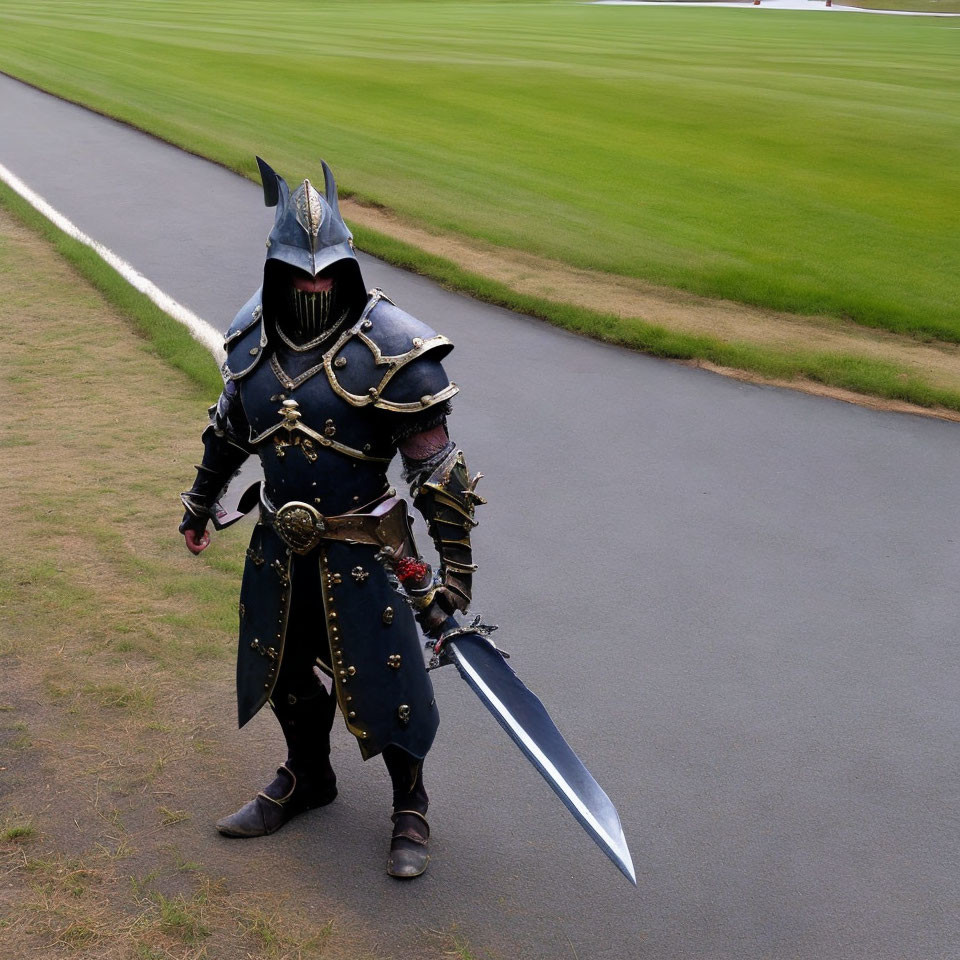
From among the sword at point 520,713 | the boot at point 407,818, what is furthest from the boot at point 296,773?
the sword at point 520,713

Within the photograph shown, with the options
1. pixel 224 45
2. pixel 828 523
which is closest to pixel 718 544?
pixel 828 523

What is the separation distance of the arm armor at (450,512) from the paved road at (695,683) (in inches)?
45.1

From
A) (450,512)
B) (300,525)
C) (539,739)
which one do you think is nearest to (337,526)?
(300,525)

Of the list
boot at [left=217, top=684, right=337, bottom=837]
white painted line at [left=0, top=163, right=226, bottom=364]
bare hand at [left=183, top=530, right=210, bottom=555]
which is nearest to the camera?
boot at [left=217, top=684, right=337, bottom=837]

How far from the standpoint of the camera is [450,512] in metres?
3.83

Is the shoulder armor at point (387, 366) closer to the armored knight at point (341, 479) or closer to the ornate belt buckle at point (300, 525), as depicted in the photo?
the armored knight at point (341, 479)

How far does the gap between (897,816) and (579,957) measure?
1625mm

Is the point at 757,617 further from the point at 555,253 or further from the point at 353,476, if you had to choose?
the point at 555,253

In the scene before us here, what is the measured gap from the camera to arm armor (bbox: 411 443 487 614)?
3814 mm

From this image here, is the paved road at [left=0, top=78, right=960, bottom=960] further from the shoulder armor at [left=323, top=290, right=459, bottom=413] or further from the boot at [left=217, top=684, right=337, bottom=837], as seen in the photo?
the shoulder armor at [left=323, top=290, right=459, bottom=413]

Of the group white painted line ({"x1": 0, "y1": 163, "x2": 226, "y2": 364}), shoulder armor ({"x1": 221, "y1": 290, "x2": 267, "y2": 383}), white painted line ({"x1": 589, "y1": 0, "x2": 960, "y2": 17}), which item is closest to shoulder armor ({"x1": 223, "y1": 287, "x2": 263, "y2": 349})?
shoulder armor ({"x1": 221, "y1": 290, "x2": 267, "y2": 383})

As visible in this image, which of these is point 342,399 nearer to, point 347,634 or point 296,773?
point 347,634

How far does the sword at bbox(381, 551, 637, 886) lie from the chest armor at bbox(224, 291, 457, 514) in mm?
313

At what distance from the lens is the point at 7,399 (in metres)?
9.05
